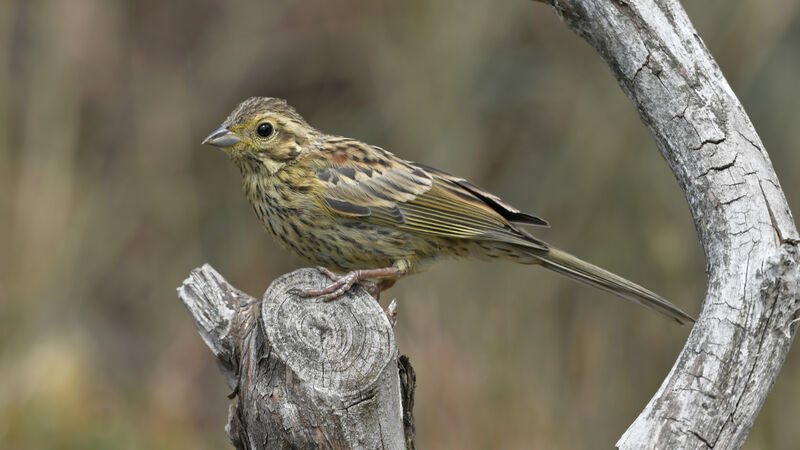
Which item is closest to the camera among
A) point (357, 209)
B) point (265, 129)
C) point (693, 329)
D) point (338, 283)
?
point (693, 329)

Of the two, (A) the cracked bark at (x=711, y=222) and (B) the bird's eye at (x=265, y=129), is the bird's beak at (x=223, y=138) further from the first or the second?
(A) the cracked bark at (x=711, y=222)

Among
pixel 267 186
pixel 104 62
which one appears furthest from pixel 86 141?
pixel 267 186

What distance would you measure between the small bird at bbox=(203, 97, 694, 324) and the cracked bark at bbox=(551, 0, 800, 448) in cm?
122

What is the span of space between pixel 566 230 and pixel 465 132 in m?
1.05

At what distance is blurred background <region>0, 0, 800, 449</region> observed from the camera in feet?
18.1

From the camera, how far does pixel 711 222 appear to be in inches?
113

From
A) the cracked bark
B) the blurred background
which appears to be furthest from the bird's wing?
the cracked bark

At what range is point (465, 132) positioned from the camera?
7074 millimetres

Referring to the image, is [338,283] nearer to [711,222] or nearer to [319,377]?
[319,377]

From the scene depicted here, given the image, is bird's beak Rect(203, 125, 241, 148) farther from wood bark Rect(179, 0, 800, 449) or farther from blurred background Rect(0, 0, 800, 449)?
blurred background Rect(0, 0, 800, 449)

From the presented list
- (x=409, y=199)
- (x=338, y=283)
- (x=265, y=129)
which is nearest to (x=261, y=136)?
(x=265, y=129)

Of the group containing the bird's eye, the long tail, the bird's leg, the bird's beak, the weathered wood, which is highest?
the long tail

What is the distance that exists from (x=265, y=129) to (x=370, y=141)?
3.51 m

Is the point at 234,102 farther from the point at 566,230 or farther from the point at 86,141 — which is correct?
the point at 566,230
